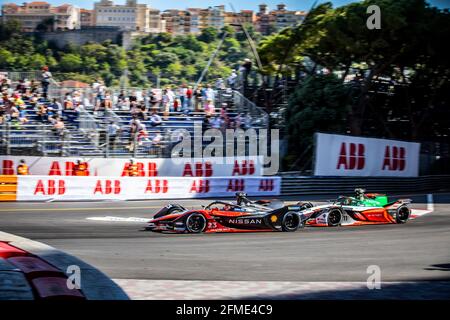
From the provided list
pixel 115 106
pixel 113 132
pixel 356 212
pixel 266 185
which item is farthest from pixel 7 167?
pixel 356 212

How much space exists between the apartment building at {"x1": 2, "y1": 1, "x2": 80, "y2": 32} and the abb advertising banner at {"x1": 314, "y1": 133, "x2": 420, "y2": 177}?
9.51 metres

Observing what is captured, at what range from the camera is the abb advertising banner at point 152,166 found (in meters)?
20.9

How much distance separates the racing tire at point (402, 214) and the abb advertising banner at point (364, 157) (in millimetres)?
7200

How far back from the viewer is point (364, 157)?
2414 centimetres

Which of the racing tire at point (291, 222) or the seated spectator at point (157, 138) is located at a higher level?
the seated spectator at point (157, 138)

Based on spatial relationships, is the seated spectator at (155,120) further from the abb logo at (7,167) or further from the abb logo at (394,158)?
the abb logo at (394,158)

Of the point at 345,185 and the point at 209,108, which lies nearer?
the point at 209,108

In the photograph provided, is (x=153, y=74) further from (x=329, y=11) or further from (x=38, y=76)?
(x=329, y=11)

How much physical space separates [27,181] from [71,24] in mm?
6740

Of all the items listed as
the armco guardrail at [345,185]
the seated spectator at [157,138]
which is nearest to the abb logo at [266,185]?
the armco guardrail at [345,185]

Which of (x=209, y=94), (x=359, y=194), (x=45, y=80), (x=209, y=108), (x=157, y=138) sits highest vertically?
(x=45, y=80)

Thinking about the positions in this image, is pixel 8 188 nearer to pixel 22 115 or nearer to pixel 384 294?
pixel 22 115

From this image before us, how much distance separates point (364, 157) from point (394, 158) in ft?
4.90
